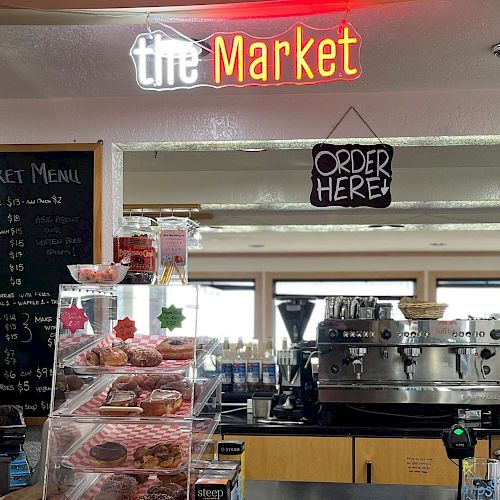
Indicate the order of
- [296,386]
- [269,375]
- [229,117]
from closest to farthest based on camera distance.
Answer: [229,117] → [296,386] → [269,375]

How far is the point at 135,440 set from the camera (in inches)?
102

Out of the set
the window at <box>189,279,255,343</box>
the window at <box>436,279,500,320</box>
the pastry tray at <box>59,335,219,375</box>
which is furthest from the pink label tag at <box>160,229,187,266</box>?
the window at <box>436,279,500,320</box>

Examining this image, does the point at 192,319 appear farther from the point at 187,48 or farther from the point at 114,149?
the point at 114,149

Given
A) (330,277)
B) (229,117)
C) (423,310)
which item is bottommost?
(423,310)

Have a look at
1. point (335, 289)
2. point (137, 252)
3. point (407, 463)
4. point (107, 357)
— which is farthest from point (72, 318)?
point (335, 289)

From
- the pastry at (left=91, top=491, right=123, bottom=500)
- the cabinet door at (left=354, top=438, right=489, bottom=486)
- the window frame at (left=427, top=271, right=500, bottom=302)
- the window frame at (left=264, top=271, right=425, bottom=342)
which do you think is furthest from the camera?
the window frame at (left=264, top=271, right=425, bottom=342)

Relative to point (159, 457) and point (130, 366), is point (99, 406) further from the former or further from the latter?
point (159, 457)

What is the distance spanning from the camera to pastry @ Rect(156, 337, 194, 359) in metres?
2.53

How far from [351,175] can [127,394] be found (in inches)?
63.3

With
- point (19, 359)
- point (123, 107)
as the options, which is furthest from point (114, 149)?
point (19, 359)

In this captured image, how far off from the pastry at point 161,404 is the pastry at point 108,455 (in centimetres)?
18

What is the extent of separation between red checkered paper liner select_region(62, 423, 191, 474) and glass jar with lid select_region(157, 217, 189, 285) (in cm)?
56

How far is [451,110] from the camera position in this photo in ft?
11.8

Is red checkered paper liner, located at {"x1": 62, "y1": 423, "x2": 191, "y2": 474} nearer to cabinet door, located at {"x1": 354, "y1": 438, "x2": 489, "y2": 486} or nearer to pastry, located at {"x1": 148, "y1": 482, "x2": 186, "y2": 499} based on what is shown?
pastry, located at {"x1": 148, "y1": 482, "x2": 186, "y2": 499}
